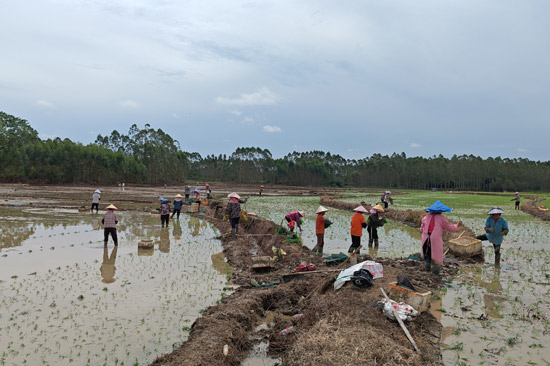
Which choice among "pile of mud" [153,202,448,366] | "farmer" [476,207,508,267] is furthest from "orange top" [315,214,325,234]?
"farmer" [476,207,508,267]

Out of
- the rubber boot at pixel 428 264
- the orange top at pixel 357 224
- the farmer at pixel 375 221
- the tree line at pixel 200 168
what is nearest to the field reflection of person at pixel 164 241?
the orange top at pixel 357 224

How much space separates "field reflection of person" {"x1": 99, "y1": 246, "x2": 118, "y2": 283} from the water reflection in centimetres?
173

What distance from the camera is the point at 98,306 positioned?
25.2ft

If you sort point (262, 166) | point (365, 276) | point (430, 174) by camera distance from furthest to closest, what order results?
1. point (262, 166)
2. point (430, 174)
3. point (365, 276)

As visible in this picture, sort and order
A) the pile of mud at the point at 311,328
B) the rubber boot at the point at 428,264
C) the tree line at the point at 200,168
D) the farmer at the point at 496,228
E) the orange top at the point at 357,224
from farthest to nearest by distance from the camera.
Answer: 1. the tree line at the point at 200,168
2. the orange top at the point at 357,224
3. the farmer at the point at 496,228
4. the rubber boot at the point at 428,264
5. the pile of mud at the point at 311,328

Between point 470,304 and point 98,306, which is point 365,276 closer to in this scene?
point 470,304

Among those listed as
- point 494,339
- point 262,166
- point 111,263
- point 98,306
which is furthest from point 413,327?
point 262,166

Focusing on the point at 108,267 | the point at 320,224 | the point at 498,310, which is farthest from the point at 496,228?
the point at 108,267

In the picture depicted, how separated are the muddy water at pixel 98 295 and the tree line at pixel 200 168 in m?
55.9

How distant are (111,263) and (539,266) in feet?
44.5

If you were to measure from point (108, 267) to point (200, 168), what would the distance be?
119235 millimetres

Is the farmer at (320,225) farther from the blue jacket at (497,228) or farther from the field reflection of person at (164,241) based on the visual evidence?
the field reflection of person at (164,241)

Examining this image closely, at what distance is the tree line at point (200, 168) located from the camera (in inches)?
2542

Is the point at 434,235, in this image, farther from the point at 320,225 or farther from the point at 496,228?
the point at 320,225
